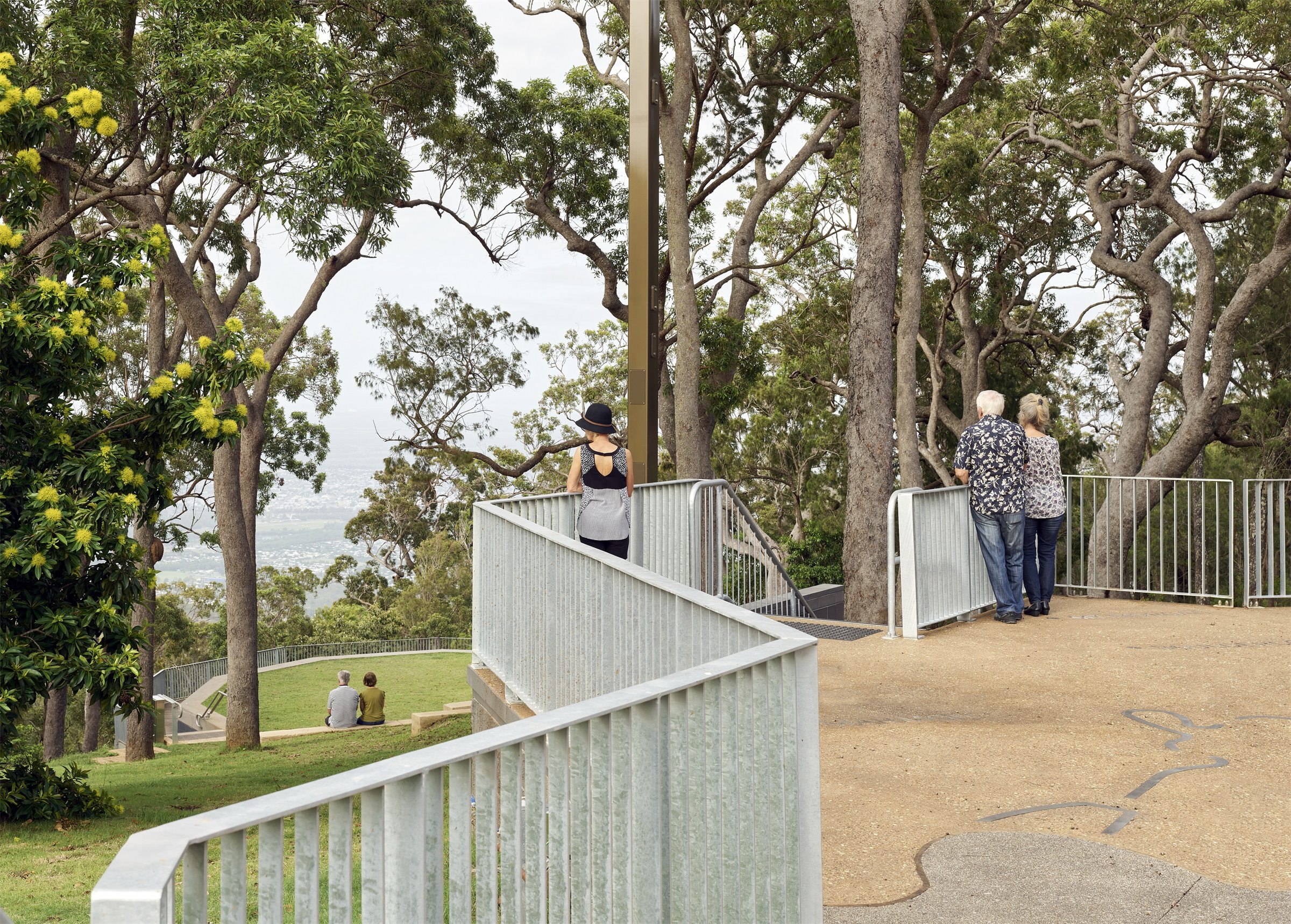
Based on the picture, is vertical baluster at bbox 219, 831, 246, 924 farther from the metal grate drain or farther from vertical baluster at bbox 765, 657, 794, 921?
the metal grate drain

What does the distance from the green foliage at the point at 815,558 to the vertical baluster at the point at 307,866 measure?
29159 mm

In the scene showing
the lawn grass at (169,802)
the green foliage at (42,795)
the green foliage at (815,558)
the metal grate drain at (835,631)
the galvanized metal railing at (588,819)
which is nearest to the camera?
the galvanized metal railing at (588,819)

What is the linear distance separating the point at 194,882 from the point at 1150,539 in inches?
574

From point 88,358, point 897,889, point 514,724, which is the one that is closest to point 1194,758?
point 897,889

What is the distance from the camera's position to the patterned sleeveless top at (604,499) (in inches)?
342

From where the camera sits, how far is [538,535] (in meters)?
7.01

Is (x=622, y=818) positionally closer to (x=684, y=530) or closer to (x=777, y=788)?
(x=777, y=788)

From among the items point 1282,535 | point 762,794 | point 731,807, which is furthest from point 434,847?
point 1282,535

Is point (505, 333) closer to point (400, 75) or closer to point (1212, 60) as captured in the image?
point (400, 75)

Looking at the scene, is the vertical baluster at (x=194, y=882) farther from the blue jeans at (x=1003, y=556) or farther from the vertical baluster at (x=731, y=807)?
the blue jeans at (x=1003, y=556)

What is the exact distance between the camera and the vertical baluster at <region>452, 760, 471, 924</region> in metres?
2.43

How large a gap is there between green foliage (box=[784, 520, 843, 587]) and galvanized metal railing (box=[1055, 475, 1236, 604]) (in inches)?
252

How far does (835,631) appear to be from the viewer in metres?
10.7

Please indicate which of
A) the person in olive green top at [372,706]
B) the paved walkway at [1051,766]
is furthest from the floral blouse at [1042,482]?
the person in olive green top at [372,706]
